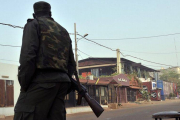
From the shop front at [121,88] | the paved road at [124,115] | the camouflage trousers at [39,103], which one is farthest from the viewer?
the shop front at [121,88]

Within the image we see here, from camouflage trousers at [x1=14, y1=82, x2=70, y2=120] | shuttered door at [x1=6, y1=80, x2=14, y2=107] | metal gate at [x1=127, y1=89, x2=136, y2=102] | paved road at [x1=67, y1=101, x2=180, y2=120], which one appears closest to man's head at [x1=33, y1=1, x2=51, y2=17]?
camouflage trousers at [x1=14, y1=82, x2=70, y2=120]

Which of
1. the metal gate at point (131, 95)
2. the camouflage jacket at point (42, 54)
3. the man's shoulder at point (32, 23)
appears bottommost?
the metal gate at point (131, 95)

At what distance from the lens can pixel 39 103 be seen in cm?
254

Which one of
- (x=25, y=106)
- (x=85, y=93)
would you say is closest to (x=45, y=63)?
(x=25, y=106)

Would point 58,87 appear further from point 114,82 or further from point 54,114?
point 114,82

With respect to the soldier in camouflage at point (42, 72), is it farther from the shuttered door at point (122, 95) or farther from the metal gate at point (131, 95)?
the metal gate at point (131, 95)

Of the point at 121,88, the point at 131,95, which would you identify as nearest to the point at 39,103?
the point at 121,88

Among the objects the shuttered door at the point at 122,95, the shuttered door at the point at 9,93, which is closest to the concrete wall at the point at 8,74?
the shuttered door at the point at 9,93

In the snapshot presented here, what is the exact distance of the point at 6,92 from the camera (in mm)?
17688

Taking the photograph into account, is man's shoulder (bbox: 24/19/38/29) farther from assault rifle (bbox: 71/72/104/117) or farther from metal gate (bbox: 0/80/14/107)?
metal gate (bbox: 0/80/14/107)

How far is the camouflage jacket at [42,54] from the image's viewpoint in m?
2.51

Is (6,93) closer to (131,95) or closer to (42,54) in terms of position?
(42,54)

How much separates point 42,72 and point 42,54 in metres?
0.19

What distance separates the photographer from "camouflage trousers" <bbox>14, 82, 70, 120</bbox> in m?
2.47
